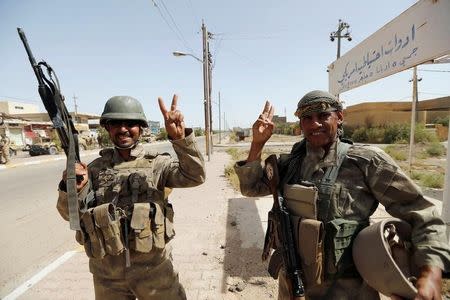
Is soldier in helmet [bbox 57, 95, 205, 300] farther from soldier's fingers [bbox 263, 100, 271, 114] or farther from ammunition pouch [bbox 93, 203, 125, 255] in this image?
soldier's fingers [bbox 263, 100, 271, 114]

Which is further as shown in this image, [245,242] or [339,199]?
[245,242]

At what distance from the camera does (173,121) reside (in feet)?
5.65

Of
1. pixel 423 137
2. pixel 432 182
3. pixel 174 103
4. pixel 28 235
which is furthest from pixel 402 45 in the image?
pixel 423 137

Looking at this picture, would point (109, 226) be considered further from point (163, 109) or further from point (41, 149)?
point (41, 149)

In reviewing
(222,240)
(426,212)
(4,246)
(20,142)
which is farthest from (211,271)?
(20,142)

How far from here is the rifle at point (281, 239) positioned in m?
1.48

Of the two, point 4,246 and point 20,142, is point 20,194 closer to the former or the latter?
point 4,246

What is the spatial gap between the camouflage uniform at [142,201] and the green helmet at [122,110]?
240 millimetres

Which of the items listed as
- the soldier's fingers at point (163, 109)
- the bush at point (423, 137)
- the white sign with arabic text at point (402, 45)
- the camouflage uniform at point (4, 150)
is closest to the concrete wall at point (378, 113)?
the bush at point (423, 137)

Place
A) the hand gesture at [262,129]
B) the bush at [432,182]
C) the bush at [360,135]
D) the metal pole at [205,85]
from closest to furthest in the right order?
the hand gesture at [262,129] → the bush at [432,182] → the metal pole at [205,85] → the bush at [360,135]

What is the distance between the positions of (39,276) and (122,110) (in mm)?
2527

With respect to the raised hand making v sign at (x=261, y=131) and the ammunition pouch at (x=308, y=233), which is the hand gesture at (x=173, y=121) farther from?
the ammunition pouch at (x=308, y=233)

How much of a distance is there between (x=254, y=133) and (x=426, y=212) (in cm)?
95

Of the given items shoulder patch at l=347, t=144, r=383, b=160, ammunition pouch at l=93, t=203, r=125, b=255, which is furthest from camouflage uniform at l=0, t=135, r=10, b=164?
shoulder patch at l=347, t=144, r=383, b=160
